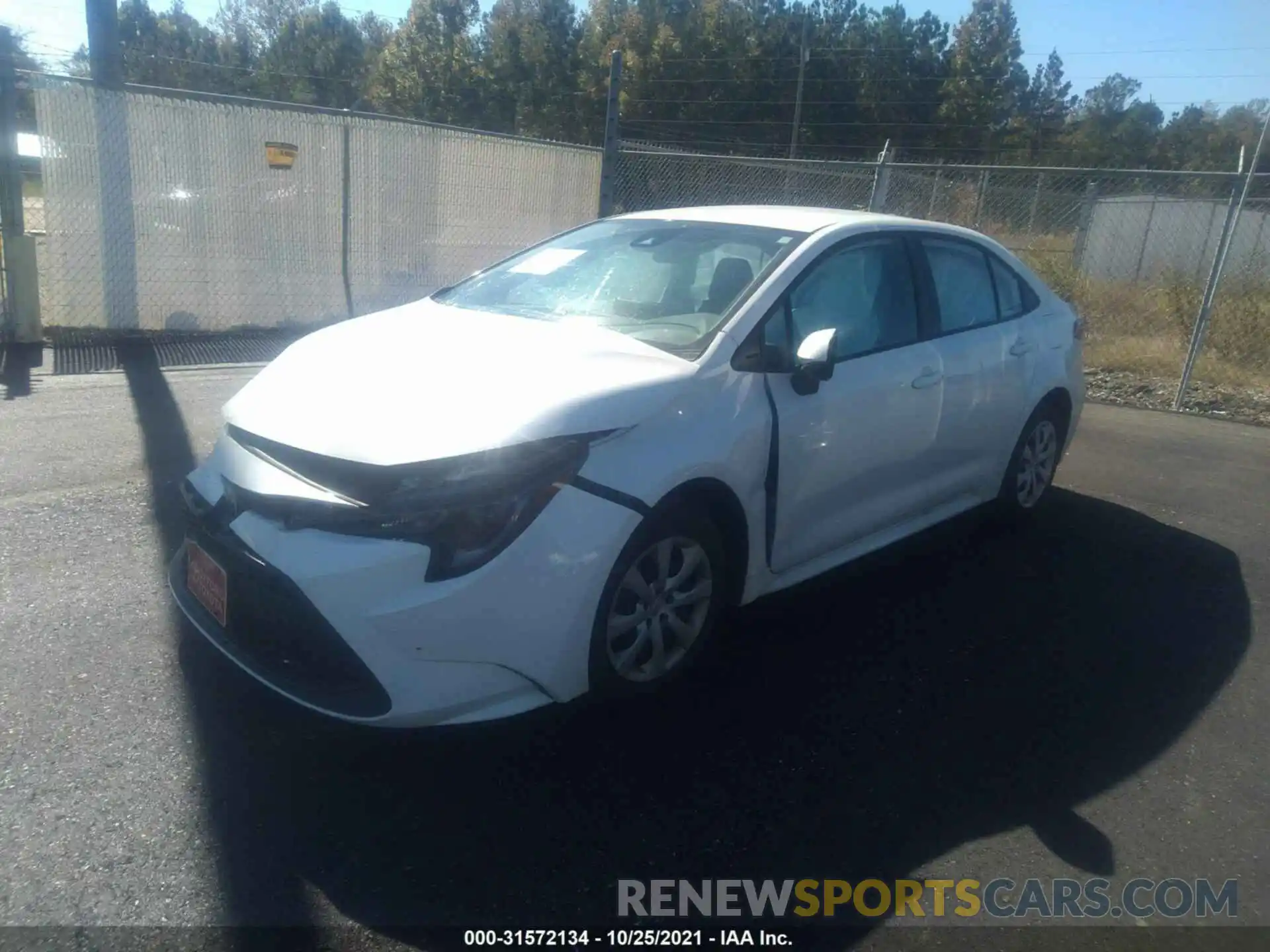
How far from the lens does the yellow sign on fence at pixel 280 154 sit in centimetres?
992

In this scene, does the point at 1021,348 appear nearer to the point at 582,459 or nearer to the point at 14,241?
the point at 582,459

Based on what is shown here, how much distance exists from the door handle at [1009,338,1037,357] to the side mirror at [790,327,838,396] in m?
1.74

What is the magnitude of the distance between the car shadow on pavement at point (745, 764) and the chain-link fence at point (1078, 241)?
595 cm

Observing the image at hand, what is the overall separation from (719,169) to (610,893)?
10.4 metres

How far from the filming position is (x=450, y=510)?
2.83 m

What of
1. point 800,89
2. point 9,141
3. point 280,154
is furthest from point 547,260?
point 800,89

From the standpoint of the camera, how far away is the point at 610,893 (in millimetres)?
2609

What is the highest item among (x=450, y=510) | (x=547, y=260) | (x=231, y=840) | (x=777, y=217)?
(x=777, y=217)

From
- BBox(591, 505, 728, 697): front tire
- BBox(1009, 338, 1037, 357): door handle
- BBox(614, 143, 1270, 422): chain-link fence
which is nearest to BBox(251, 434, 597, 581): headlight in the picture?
BBox(591, 505, 728, 697): front tire

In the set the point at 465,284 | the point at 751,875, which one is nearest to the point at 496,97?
the point at 465,284

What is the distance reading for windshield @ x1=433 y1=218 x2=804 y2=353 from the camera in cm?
385

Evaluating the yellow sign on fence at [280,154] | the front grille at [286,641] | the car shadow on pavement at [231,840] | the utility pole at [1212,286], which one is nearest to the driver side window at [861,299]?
the front grille at [286,641]

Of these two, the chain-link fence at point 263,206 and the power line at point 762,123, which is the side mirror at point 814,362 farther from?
the power line at point 762,123

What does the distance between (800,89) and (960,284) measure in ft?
116
